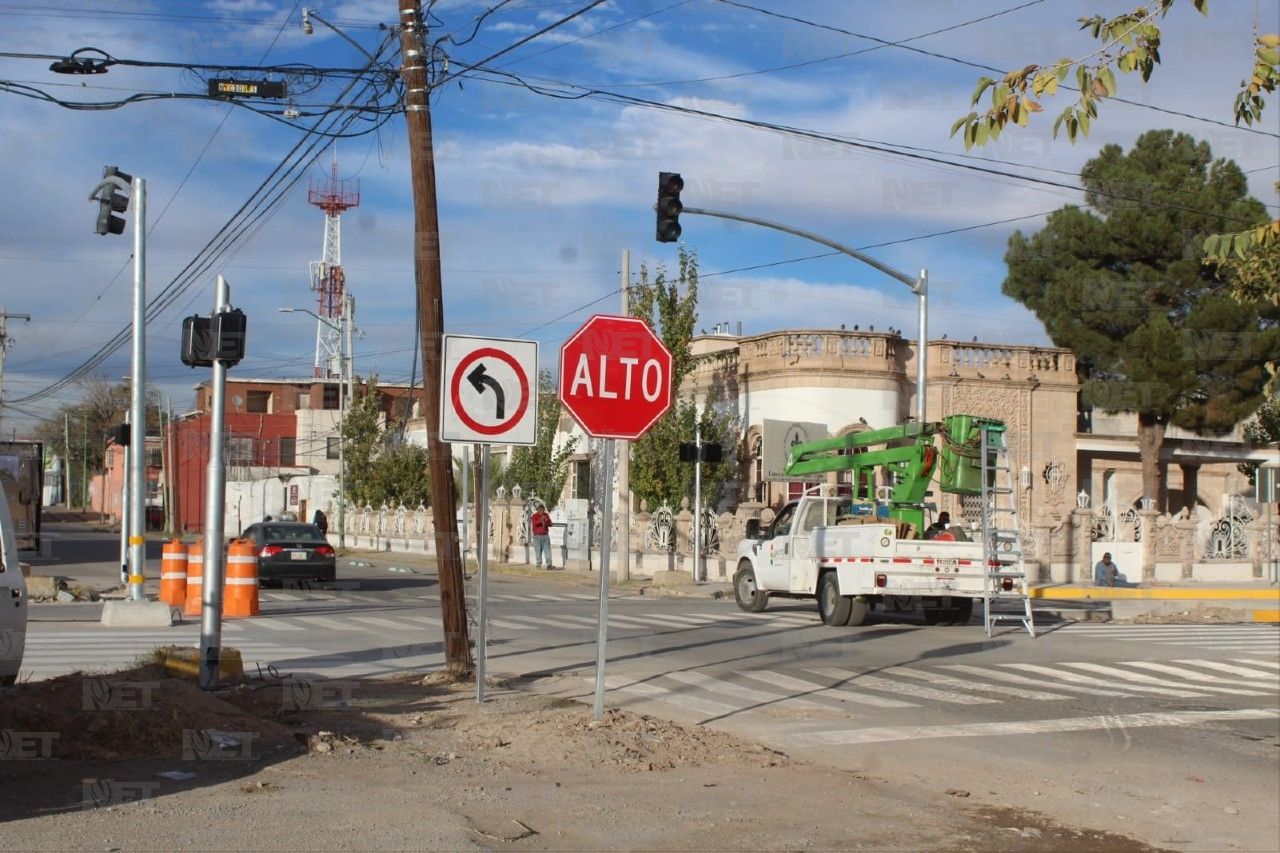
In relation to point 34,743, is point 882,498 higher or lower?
higher

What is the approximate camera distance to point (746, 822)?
7.39 m

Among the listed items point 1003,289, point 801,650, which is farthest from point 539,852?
point 1003,289

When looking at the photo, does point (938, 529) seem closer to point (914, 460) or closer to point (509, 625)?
point (914, 460)

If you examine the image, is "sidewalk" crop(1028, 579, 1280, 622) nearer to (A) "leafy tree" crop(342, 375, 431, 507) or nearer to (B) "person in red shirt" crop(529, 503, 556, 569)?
(B) "person in red shirt" crop(529, 503, 556, 569)

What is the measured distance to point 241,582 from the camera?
20.8m

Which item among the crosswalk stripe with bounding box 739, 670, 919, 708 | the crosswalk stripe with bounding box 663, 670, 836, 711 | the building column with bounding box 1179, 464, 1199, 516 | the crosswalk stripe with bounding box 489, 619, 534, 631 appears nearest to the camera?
the crosswalk stripe with bounding box 663, 670, 836, 711

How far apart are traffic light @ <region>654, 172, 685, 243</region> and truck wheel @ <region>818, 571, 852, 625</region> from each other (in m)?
5.95

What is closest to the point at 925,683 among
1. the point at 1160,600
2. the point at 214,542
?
the point at 214,542

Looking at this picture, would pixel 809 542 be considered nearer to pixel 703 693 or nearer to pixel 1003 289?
pixel 703 693

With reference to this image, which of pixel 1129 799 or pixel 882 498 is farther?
pixel 882 498

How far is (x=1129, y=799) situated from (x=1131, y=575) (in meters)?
29.6

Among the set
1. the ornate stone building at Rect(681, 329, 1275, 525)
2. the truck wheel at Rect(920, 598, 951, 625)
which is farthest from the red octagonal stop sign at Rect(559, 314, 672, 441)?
the ornate stone building at Rect(681, 329, 1275, 525)

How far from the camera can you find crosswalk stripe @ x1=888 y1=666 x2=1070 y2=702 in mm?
A: 13139

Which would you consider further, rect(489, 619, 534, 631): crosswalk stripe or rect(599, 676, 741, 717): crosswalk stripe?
rect(489, 619, 534, 631): crosswalk stripe
